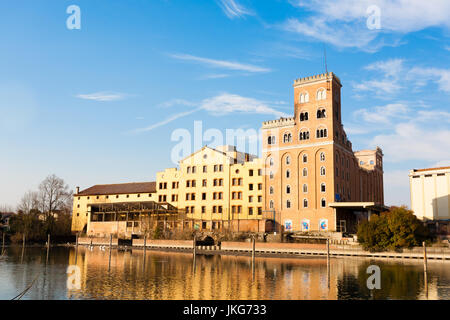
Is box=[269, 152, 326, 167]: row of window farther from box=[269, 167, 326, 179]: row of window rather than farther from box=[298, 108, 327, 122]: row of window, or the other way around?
box=[298, 108, 327, 122]: row of window

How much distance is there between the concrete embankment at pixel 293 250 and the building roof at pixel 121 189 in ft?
69.3

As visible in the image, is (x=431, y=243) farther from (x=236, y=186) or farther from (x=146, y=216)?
(x=146, y=216)

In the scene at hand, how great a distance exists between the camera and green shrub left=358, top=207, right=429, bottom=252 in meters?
48.8

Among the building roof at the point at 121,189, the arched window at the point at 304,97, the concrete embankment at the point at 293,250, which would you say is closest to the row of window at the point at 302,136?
the arched window at the point at 304,97

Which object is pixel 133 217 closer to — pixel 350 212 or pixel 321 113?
pixel 350 212

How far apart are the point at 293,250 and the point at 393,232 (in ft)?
42.7

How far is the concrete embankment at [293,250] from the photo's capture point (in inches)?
1873

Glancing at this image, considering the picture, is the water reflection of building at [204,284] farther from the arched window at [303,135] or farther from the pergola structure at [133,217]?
the pergola structure at [133,217]

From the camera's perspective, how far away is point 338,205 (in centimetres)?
6269

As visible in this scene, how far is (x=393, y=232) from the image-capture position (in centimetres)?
4944

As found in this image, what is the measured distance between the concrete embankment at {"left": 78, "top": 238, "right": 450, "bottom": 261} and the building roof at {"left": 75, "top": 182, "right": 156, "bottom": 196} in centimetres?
2112

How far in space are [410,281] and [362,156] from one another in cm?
6446
